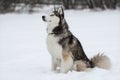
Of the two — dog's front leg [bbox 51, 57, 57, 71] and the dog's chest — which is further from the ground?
the dog's chest

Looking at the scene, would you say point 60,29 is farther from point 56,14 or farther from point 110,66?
point 110,66

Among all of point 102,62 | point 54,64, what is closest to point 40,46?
point 54,64

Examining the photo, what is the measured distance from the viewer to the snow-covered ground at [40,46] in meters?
6.20

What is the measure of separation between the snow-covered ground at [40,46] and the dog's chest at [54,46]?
13.1 inches

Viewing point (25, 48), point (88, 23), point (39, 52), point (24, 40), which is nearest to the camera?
point (39, 52)

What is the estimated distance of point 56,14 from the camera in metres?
6.36

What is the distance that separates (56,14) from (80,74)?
107 cm

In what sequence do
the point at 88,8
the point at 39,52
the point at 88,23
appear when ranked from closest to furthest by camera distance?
the point at 39,52 → the point at 88,23 → the point at 88,8

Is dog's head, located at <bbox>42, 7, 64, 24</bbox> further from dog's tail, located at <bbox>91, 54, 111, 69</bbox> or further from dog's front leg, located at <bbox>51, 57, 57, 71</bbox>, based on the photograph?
dog's tail, located at <bbox>91, 54, 111, 69</bbox>

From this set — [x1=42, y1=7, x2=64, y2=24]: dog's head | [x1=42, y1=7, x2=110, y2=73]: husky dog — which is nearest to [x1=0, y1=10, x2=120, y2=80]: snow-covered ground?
[x1=42, y1=7, x2=110, y2=73]: husky dog

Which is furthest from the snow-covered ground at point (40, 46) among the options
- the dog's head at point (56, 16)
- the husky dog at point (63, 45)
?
the dog's head at point (56, 16)

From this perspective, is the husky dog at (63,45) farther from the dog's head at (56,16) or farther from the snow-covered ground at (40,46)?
the snow-covered ground at (40,46)

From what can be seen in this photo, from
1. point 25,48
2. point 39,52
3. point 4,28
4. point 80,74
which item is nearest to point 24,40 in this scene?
point 25,48

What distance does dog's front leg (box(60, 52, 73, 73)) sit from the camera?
6.36 m
